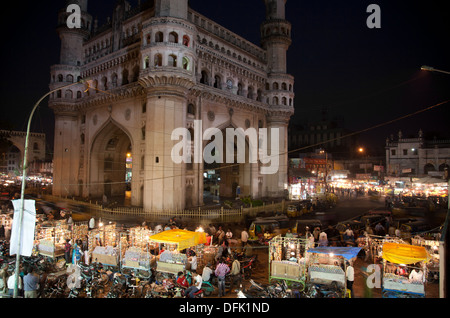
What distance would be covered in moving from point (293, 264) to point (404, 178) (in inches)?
1399

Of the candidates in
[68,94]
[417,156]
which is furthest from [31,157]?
[417,156]

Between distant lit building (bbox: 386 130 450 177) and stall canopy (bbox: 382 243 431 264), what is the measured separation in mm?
37638

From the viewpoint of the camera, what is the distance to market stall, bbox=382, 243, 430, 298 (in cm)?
885

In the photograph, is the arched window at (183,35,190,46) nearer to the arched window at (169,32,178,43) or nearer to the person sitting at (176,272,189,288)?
the arched window at (169,32,178,43)

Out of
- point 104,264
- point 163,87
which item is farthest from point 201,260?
point 163,87

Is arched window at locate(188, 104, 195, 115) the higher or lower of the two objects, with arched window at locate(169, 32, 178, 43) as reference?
lower

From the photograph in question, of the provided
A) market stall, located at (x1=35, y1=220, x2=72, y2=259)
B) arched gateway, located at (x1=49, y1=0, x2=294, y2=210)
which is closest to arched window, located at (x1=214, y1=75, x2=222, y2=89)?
arched gateway, located at (x1=49, y1=0, x2=294, y2=210)

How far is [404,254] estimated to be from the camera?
9742mm

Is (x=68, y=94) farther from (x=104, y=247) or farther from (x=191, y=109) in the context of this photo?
(x=104, y=247)

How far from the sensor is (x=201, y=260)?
12.6 metres

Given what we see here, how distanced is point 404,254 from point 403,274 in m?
1.00

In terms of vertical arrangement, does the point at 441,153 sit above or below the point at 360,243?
above
